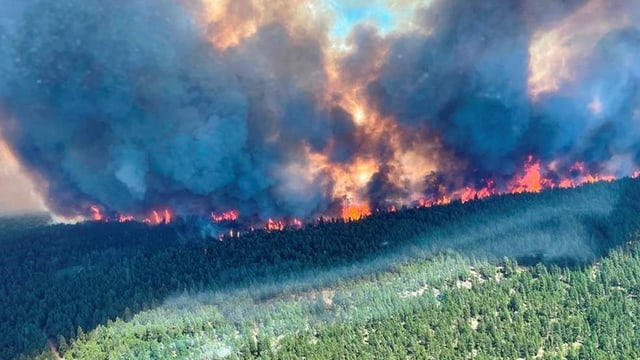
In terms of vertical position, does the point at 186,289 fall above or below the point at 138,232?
below

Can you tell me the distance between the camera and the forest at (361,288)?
92.9 m

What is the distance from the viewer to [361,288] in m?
102

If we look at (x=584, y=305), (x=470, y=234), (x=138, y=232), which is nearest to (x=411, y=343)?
(x=584, y=305)

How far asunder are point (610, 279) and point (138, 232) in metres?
58.0

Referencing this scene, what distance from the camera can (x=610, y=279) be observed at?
103000 millimetres

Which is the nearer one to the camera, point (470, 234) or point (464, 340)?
point (464, 340)

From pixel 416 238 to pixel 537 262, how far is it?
14413 millimetres

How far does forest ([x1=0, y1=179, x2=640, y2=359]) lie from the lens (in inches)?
3656

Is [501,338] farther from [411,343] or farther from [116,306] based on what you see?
[116,306]

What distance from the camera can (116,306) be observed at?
104625 millimetres

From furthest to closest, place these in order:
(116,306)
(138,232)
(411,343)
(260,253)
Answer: (138,232)
(260,253)
(116,306)
(411,343)

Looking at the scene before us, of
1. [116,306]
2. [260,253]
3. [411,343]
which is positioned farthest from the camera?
[260,253]

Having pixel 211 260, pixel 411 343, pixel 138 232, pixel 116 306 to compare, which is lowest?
pixel 411 343

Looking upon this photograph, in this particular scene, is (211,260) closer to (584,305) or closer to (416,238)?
(416,238)
